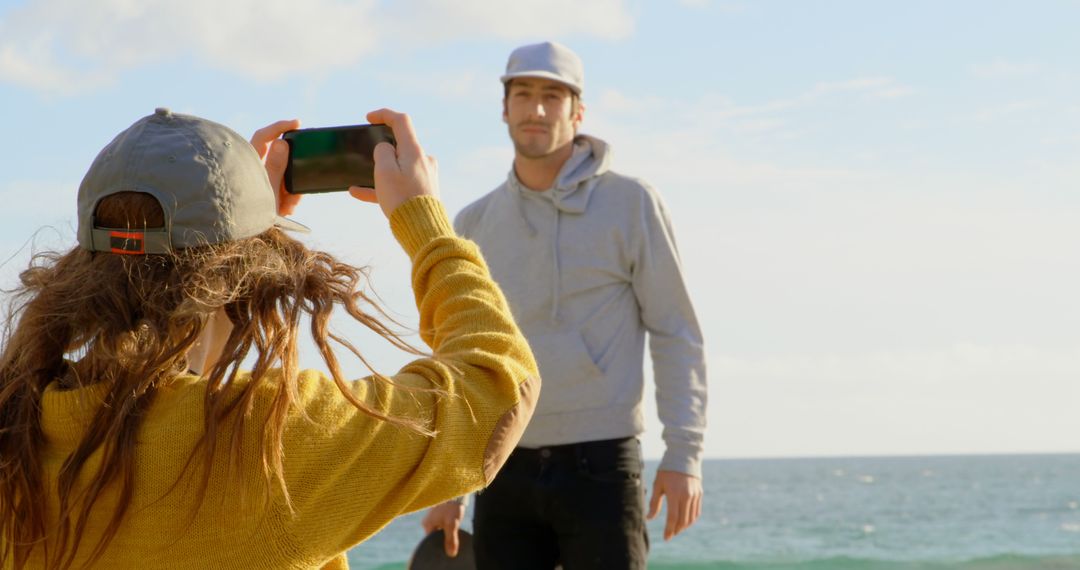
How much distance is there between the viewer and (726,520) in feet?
131

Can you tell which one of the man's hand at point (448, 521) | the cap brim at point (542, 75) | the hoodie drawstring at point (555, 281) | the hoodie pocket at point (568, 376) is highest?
the cap brim at point (542, 75)

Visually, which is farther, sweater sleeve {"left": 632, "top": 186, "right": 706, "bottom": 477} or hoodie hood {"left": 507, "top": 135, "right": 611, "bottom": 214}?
hoodie hood {"left": 507, "top": 135, "right": 611, "bottom": 214}

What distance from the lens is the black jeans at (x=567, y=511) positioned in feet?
11.5

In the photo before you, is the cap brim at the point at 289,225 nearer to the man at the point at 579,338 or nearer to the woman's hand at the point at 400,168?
the woman's hand at the point at 400,168

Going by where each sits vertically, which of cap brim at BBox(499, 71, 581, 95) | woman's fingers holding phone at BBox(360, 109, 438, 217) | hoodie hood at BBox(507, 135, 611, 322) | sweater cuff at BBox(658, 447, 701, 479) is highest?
cap brim at BBox(499, 71, 581, 95)

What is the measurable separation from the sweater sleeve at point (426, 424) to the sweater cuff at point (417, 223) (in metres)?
0.03

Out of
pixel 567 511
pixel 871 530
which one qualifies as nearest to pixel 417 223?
pixel 567 511

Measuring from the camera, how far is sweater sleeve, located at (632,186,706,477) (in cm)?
382

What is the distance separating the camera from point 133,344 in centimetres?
153

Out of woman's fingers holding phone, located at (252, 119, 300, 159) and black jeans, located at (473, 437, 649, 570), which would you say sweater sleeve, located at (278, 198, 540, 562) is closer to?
woman's fingers holding phone, located at (252, 119, 300, 159)

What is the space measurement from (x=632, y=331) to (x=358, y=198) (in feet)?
6.43

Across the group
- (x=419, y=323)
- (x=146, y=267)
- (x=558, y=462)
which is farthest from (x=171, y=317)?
(x=558, y=462)

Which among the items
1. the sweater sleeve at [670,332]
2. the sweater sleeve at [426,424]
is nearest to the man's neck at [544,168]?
the sweater sleeve at [670,332]

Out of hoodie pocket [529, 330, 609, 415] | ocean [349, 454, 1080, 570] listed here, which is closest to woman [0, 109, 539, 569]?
hoodie pocket [529, 330, 609, 415]
